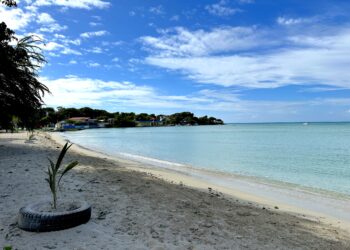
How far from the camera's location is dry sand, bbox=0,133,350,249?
501 cm

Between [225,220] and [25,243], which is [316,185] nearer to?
[225,220]

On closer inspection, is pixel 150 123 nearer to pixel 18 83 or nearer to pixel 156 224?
pixel 18 83

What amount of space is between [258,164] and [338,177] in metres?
6.33

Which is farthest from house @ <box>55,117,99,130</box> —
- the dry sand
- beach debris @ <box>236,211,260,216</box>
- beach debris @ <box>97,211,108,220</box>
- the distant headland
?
beach debris @ <box>97,211,108,220</box>

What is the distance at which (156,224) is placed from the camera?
592cm

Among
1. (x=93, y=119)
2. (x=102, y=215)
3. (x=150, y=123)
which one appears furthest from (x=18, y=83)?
(x=150, y=123)

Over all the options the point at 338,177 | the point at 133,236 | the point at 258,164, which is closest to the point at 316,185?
the point at 338,177

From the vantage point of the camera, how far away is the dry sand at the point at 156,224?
501 centimetres

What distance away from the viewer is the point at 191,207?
754 cm

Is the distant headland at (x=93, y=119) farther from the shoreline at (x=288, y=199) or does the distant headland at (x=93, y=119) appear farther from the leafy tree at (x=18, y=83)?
the shoreline at (x=288, y=199)

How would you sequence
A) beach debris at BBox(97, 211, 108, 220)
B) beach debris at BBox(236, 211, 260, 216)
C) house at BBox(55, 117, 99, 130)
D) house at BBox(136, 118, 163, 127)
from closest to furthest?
beach debris at BBox(97, 211, 108, 220) → beach debris at BBox(236, 211, 260, 216) → house at BBox(55, 117, 99, 130) → house at BBox(136, 118, 163, 127)

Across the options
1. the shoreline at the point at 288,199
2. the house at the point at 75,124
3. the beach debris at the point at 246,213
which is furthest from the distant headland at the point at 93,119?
the beach debris at the point at 246,213

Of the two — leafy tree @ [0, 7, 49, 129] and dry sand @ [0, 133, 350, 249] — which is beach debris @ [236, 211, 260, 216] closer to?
dry sand @ [0, 133, 350, 249]

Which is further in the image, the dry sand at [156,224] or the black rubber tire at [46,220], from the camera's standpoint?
the black rubber tire at [46,220]
